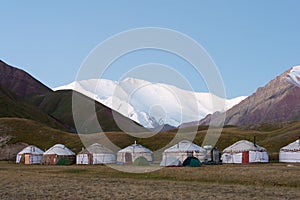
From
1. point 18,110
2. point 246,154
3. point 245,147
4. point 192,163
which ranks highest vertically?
point 18,110

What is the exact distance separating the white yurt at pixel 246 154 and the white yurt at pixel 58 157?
83.4 ft

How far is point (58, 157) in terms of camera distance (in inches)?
3110

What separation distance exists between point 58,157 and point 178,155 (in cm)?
2133

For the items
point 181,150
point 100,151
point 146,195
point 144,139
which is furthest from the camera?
point 144,139

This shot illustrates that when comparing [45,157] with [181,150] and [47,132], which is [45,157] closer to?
[181,150]

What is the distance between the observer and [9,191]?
103 ft

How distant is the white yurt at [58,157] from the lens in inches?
3081

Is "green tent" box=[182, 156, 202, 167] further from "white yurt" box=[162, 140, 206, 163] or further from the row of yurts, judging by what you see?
"white yurt" box=[162, 140, 206, 163]

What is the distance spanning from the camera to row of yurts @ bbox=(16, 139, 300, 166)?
69.1 metres

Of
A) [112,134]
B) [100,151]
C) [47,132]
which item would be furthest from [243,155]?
[47,132]

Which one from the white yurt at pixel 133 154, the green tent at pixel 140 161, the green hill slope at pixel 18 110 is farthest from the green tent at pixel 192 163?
the green hill slope at pixel 18 110

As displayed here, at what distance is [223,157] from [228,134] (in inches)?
1442

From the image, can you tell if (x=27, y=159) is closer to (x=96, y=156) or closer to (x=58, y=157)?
(x=58, y=157)

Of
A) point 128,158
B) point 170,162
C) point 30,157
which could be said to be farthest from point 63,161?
point 170,162
